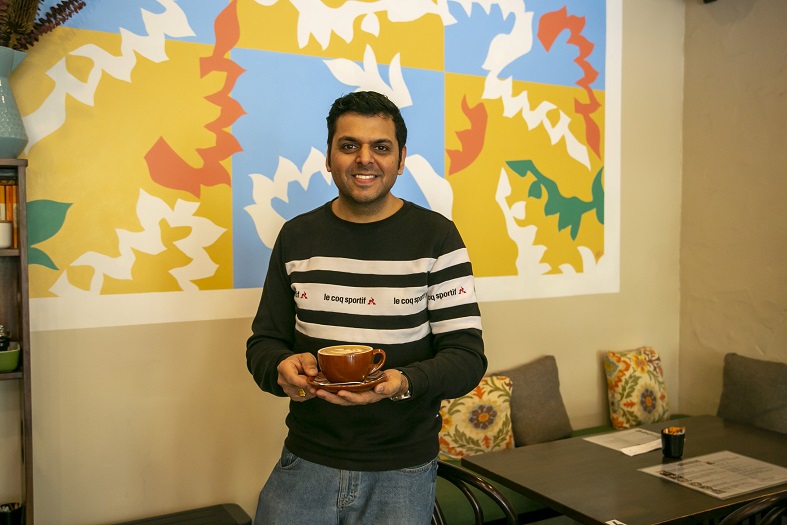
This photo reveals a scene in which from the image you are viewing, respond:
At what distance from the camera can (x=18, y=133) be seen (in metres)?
2.17

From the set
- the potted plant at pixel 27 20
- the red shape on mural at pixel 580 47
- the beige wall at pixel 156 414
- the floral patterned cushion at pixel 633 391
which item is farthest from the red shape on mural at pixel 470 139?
the potted plant at pixel 27 20

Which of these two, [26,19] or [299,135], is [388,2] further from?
[26,19]

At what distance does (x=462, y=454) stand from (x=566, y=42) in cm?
198

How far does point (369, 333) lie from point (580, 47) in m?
2.37

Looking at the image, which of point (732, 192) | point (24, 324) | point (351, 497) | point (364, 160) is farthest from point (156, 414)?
point (732, 192)

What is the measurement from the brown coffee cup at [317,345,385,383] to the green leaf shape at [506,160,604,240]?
75.4 inches

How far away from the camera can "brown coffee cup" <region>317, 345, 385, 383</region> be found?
1.59 m

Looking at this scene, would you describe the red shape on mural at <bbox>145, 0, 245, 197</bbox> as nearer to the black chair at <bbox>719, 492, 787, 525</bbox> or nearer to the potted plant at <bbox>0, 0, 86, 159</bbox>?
the potted plant at <bbox>0, 0, 86, 159</bbox>

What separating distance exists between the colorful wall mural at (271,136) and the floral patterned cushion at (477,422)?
46 cm

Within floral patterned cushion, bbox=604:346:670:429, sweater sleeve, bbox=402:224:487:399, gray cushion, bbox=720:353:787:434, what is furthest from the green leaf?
gray cushion, bbox=720:353:787:434

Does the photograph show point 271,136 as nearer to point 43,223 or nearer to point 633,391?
point 43,223

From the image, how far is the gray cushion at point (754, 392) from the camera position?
10.3 feet

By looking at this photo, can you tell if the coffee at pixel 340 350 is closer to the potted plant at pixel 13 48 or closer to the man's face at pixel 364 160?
the man's face at pixel 364 160

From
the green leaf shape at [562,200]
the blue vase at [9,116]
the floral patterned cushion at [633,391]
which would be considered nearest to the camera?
the blue vase at [9,116]
